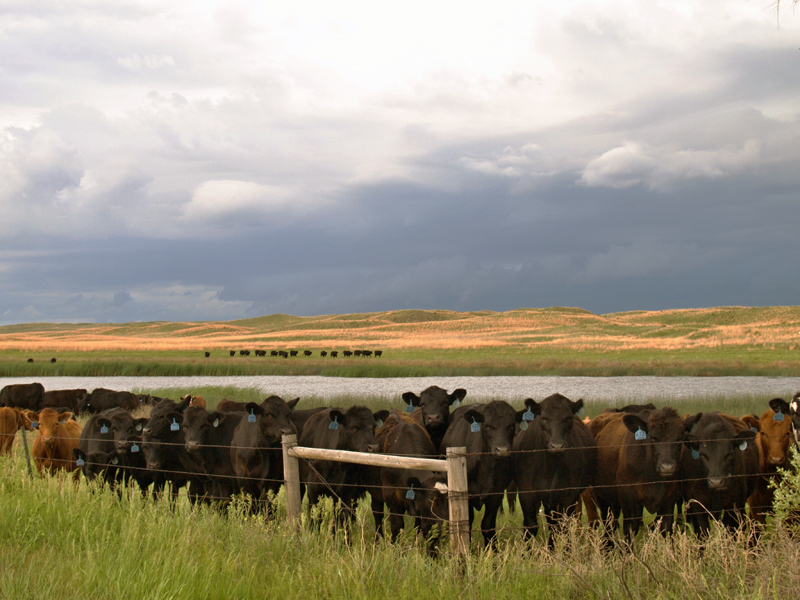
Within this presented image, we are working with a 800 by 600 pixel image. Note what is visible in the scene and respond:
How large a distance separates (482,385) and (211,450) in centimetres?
2545

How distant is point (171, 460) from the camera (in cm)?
997

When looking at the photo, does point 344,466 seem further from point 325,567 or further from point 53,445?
point 53,445

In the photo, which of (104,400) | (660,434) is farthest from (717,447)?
(104,400)

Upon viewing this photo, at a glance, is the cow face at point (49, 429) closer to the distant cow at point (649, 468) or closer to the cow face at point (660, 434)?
the distant cow at point (649, 468)

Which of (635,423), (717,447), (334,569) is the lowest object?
(334,569)

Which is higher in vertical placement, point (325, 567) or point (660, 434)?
point (660, 434)

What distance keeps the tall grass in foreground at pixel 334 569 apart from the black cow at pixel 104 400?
14439 millimetres

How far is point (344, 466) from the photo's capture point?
8.39 m

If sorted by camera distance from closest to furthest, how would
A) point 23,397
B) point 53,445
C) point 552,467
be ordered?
point 552,467, point 53,445, point 23,397

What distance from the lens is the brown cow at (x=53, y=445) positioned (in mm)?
10938

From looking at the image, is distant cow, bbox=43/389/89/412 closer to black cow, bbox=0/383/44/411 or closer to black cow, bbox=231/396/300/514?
black cow, bbox=0/383/44/411

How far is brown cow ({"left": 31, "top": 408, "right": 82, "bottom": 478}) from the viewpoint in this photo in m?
10.9

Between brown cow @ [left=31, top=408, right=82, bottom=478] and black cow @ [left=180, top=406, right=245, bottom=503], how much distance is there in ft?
8.97

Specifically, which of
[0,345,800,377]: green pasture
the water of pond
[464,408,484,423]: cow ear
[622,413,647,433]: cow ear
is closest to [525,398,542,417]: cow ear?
[464,408,484,423]: cow ear
